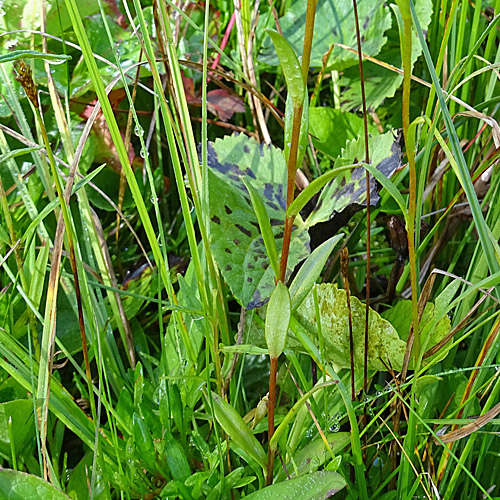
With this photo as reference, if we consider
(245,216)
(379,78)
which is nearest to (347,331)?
(245,216)

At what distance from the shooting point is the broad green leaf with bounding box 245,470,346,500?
1.47ft

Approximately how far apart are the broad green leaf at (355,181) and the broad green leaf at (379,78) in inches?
9.1

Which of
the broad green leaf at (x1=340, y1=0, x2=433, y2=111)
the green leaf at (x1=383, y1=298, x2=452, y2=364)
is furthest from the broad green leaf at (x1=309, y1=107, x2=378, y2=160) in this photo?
the green leaf at (x1=383, y1=298, x2=452, y2=364)

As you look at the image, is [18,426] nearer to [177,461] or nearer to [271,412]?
[177,461]

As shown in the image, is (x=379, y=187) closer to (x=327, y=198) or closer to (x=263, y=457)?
(x=327, y=198)

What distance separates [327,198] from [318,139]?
0.56 feet

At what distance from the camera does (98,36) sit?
95 centimetres

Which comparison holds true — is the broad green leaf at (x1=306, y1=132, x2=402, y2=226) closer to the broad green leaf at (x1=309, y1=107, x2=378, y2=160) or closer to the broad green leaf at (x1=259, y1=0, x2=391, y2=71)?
the broad green leaf at (x1=309, y1=107, x2=378, y2=160)

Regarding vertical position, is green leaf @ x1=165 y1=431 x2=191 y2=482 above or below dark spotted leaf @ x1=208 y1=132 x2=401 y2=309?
below

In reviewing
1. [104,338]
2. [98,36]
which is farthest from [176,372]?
[98,36]

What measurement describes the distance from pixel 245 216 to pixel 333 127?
0.27 m

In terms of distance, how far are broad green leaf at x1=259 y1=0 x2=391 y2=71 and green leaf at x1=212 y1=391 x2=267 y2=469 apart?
2.06 ft

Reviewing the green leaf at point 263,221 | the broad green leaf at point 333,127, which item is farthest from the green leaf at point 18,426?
the broad green leaf at point 333,127

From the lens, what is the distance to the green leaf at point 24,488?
1.55 feet
